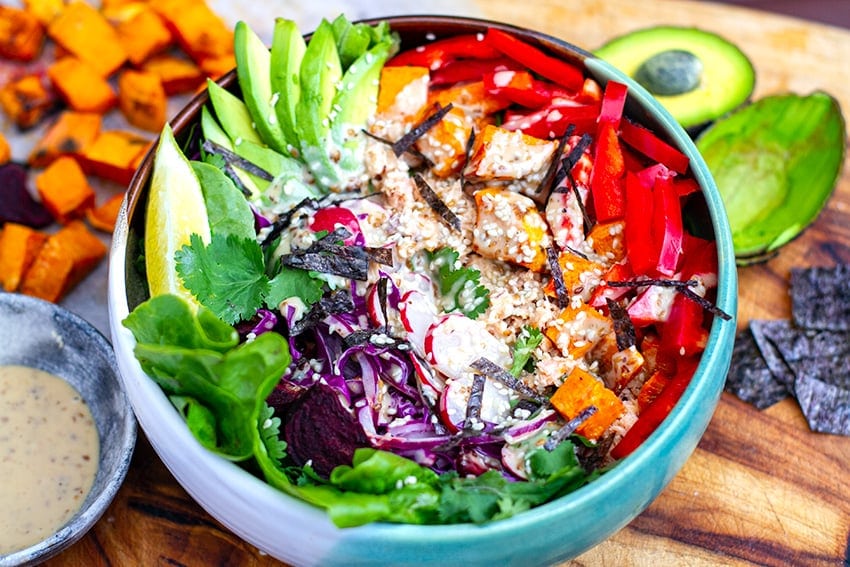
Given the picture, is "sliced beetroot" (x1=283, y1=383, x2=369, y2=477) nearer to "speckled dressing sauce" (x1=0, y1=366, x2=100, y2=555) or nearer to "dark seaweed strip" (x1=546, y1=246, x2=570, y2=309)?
"dark seaweed strip" (x1=546, y1=246, x2=570, y2=309)

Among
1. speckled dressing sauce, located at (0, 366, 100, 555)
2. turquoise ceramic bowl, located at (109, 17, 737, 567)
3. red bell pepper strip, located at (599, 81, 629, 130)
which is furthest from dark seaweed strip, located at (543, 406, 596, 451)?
speckled dressing sauce, located at (0, 366, 100, 555)

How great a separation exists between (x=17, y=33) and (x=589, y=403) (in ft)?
8.25

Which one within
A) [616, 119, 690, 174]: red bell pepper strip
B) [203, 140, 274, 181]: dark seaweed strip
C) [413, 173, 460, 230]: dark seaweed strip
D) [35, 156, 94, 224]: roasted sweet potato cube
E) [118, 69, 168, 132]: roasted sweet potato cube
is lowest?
[35, 156, 94, 224]: roasted sweet potato cube

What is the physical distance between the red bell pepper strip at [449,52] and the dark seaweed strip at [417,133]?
0.18 meters

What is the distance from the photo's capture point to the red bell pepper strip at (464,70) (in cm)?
261

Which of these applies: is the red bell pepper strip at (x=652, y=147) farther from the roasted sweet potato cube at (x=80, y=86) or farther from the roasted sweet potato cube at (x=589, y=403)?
the roasted sweet potato cube at (x=80, y=86)

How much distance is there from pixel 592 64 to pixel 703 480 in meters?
1.19

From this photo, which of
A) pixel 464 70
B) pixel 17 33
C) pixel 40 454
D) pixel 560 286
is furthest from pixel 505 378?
pixel 17 33

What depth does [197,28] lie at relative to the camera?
3346 millimetres

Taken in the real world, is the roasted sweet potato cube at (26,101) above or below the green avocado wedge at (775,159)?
below

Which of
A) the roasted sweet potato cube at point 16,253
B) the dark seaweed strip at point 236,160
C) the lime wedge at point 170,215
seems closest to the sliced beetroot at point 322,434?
the lime wedge at point 170,215

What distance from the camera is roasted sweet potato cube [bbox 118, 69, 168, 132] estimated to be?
325 cm

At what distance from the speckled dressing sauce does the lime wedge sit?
577 mm

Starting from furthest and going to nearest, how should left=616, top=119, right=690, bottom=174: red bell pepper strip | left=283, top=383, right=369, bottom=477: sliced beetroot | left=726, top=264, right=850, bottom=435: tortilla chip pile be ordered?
left=726, top=264, right=850, bottom=435: tortilla chip pile < left=616, top=119, right=690, bottom=174: red bell pepper strip < left=283, top=383, right=369, bottom=477: sliced beetroot
